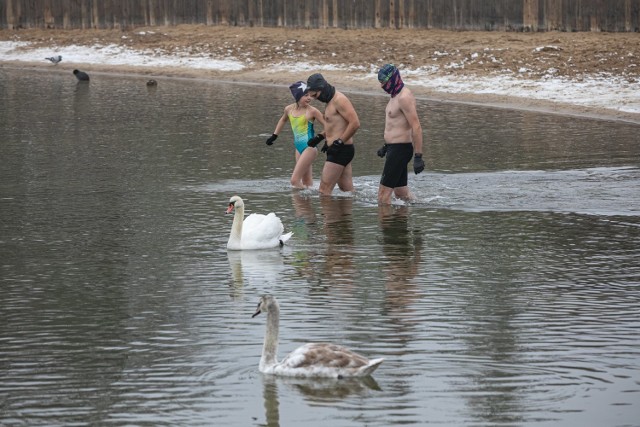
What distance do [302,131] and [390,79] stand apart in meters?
2.49

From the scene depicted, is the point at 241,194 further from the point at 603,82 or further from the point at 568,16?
the point at 568,16

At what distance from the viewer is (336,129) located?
16.1 metres

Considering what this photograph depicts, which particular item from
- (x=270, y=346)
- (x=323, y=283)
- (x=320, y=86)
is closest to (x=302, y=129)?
(x=320, y=86)

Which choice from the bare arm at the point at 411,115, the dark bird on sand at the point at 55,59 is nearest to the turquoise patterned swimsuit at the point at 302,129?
the bare arm at the point at 411,115

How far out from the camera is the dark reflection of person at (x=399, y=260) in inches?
422

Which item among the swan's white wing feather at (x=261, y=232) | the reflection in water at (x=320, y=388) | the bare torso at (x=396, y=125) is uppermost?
the bare torso at (x=396, y=125)

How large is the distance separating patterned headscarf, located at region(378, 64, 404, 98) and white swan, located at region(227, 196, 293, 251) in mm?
2279

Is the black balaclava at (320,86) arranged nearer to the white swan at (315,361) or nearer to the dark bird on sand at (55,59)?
the white swan at (315,361)

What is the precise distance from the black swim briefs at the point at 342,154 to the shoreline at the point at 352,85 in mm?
9307

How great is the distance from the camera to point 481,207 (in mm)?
15648

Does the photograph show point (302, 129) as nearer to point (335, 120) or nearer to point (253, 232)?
point (335, 120)

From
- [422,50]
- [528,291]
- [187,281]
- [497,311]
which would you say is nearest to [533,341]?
[497,311]

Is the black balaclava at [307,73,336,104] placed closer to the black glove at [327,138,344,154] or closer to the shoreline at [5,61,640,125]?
the black glove at [327,138,344,154]

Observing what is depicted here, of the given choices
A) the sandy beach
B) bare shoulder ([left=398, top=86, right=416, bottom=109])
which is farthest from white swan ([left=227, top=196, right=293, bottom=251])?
the sandy beach
